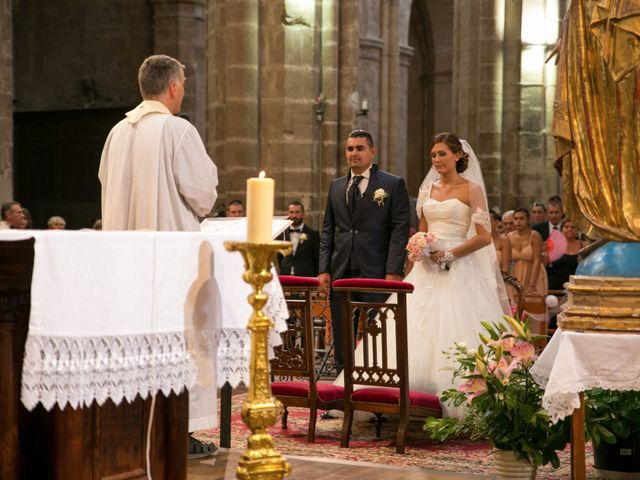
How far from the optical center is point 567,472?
650cm

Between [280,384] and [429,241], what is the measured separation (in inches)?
56.6

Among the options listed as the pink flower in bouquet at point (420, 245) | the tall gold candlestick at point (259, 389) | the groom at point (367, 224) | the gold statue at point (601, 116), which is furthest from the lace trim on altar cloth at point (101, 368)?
the groom at point (367, 224)

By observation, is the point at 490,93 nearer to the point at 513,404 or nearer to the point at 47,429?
the point at 513,404

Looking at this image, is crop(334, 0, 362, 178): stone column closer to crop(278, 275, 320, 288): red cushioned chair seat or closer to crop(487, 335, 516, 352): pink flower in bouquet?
crop(278, 275, 320, 288): red cushioned chair seat

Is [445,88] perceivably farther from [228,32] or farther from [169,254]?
[169,254]

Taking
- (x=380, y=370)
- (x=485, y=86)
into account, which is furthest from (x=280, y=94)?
(x=485, y=86)

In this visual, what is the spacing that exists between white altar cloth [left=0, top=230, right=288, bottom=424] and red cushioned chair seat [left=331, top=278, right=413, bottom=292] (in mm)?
2767

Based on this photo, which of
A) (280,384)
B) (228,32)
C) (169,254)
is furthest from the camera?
(228,32)

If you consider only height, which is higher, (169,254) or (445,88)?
(445,88)

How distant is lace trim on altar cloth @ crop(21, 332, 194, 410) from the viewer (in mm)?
3721

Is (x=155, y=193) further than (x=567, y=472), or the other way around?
(x=567, y=472)

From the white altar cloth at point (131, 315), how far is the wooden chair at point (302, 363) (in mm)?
3060

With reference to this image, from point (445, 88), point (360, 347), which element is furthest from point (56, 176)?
point (360, 347)

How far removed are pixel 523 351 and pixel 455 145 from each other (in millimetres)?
2648
